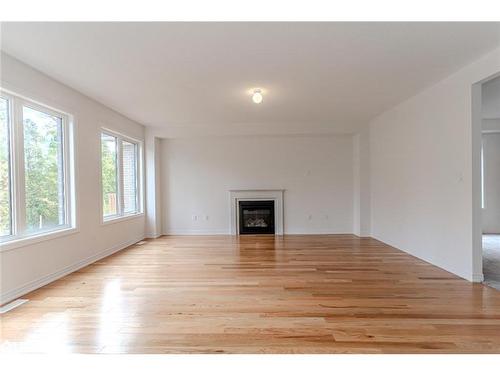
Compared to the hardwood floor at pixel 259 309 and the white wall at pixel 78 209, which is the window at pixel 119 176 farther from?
the hardwood floor at pixel 259 309

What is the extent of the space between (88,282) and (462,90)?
4.94 metres

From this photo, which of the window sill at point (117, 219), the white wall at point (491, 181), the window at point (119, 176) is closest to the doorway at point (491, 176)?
the white wall at point (491, 181)

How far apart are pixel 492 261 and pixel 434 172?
1607mm

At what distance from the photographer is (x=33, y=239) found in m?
3.16

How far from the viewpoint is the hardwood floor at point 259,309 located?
2.01 m

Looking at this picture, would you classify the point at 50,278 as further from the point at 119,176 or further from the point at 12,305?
the point at 119,176

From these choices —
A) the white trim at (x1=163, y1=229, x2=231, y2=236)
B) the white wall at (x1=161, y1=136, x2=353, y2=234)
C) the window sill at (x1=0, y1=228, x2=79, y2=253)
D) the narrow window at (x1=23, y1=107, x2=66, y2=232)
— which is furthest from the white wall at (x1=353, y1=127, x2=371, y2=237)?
the narrow window at (x1=23, y1=107, x2=66, y2=232)

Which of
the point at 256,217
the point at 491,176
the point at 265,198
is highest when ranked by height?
the point at 491,176

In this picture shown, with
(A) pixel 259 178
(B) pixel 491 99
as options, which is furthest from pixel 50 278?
(B) pixel 491 99

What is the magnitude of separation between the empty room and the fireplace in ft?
1.51

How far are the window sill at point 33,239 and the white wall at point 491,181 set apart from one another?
8.27m

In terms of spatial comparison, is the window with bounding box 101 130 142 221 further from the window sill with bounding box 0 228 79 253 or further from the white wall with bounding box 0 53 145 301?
the window sill with bounding box 0 228 79 253

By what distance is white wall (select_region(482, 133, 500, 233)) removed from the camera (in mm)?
6602
